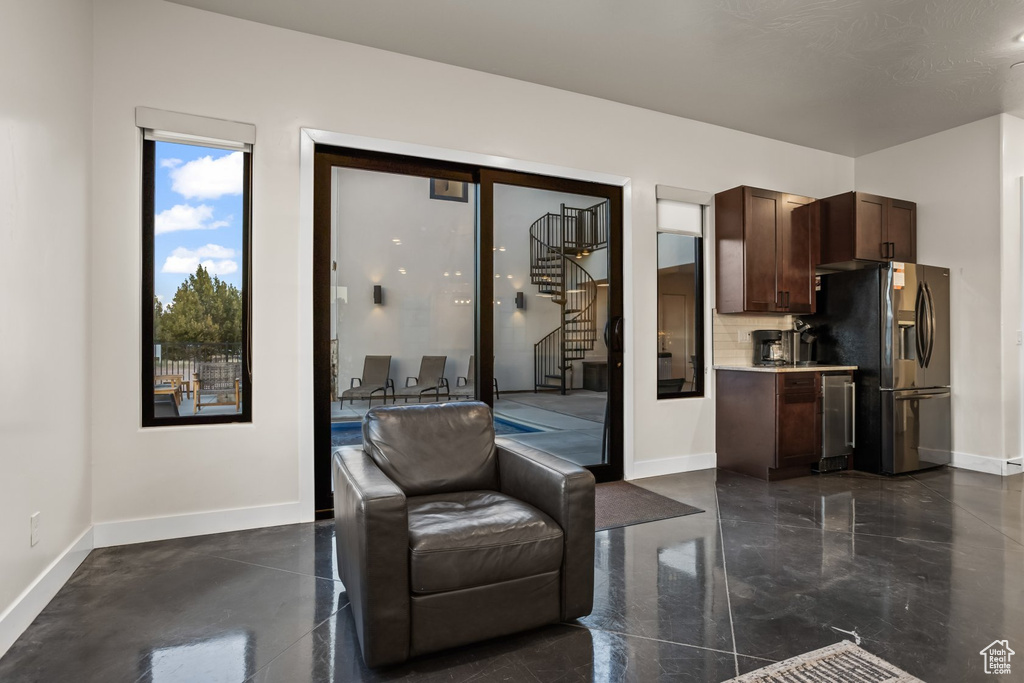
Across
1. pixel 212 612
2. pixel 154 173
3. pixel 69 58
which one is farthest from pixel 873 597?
pixel 69 58

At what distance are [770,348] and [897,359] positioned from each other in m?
0.98

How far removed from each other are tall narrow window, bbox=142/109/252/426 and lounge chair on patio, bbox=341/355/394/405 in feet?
2.20

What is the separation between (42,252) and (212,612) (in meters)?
1.71

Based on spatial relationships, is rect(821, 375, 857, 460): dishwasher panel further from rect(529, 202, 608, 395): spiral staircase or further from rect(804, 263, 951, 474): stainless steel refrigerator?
rect(529, 202, 608, 395): spiral staircase

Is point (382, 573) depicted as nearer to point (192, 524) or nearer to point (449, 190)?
point (192, 524)

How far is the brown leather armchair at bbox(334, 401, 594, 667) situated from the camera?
1.83 metres

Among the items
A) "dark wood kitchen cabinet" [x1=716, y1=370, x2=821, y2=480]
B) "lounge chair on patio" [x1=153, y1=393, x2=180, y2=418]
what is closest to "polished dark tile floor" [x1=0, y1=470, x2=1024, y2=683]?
"lounge chair on patio" [x1=153, y1=393, x2=180, y2=418]

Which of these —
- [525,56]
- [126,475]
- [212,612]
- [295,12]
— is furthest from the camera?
[525,56]

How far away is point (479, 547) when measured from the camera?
1939 mm

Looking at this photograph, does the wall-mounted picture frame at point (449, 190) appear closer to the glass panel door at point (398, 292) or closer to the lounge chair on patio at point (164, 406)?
the glass panel door at point (398, 292)

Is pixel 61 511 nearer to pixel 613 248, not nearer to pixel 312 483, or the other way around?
pixel 312 483

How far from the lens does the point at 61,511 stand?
2590 mm

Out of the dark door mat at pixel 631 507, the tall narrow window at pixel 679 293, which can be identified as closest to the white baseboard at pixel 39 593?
the dark door mat at pixel 631 507

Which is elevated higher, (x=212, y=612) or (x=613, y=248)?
(x=613, y=248)
